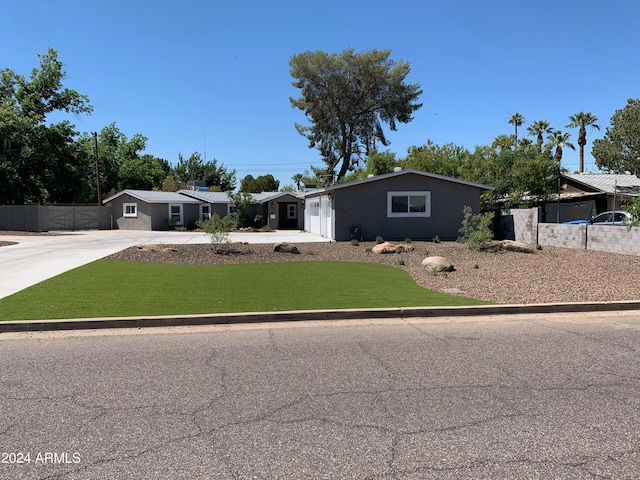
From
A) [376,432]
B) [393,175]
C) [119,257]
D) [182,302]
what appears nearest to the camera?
[376,432]

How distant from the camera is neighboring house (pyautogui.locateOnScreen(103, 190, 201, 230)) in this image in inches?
1380

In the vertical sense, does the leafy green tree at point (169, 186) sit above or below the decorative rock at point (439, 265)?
above

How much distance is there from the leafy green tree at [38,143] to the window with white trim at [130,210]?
→ 6.77m

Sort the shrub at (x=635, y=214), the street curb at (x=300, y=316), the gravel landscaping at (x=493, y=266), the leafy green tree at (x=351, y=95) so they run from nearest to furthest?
1. the street curb at (x=300, y=316)
2. the gravel landscaping at (x=493, y=266)
3. the shrub at (x=635, y=214)
4. the leafy green tree at (x=351, y=95)

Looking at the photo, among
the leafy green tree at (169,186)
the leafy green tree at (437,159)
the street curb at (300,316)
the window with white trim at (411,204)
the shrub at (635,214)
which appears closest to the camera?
the street curb at (300,316)

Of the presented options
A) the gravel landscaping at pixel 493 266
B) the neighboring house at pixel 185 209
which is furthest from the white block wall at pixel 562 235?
the neighboring house at pixel 185 209

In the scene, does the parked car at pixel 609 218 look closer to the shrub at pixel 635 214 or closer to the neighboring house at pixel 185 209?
the shrub at pixel 635 214

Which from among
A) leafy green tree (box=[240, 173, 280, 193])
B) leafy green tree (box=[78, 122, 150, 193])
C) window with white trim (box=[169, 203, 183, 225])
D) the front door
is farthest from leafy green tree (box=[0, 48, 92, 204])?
leafy green tree (box=[240, 173, 280, 193])

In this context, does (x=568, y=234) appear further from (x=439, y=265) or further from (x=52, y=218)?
(x=52, y=218)

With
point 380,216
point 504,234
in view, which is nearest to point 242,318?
point 380,216

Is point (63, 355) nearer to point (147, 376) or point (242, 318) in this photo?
point (147, 376)

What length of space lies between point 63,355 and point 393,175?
58.7 ft

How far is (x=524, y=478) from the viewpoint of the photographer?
2992mm

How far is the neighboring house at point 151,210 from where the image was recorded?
35062 millimetres
